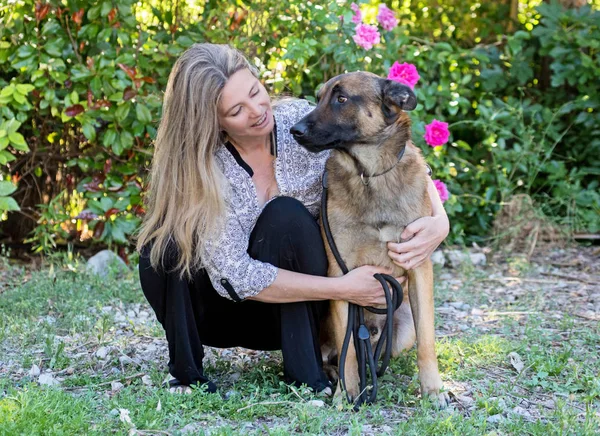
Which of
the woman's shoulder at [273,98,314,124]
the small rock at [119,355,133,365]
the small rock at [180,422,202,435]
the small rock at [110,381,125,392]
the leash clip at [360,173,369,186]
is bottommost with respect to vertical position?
the small rock at [119,355,133,365]

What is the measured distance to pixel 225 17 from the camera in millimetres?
5102

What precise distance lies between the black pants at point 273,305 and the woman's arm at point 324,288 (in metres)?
0.09

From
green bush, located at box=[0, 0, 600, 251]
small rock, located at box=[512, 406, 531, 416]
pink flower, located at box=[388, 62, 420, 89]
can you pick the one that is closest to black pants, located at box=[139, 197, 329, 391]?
small rock, located at box=[512, 406, 531, 416]

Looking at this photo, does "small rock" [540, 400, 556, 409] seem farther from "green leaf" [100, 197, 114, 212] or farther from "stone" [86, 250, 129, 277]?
"green leaf" [100, 197, 114, 212]

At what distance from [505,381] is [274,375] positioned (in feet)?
3.11

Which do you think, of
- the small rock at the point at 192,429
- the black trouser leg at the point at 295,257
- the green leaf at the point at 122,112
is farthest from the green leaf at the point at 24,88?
the small rock at the point at 192,429

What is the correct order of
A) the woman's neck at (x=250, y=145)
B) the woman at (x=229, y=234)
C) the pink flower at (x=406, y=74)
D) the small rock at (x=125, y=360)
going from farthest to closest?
1. the pink flower at (x=406, y=74)
2. the small rock at (x=125, y=360)
3. the woman's neck at (x=250, y=145)
4. the woman at (x=229, y=234)

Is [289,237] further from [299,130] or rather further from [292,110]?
[292,110]

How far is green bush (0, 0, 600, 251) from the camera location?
16.0 ft

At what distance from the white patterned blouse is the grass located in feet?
1.40

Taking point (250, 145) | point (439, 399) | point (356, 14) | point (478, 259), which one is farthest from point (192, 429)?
point (478, 259)

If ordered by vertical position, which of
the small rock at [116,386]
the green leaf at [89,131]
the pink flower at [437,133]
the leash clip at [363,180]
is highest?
the green leaf at [89,131]

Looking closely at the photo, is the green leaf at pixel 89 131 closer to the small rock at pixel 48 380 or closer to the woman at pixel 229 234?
the woman at pixel 229 234

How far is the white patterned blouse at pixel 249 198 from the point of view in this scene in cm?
300
